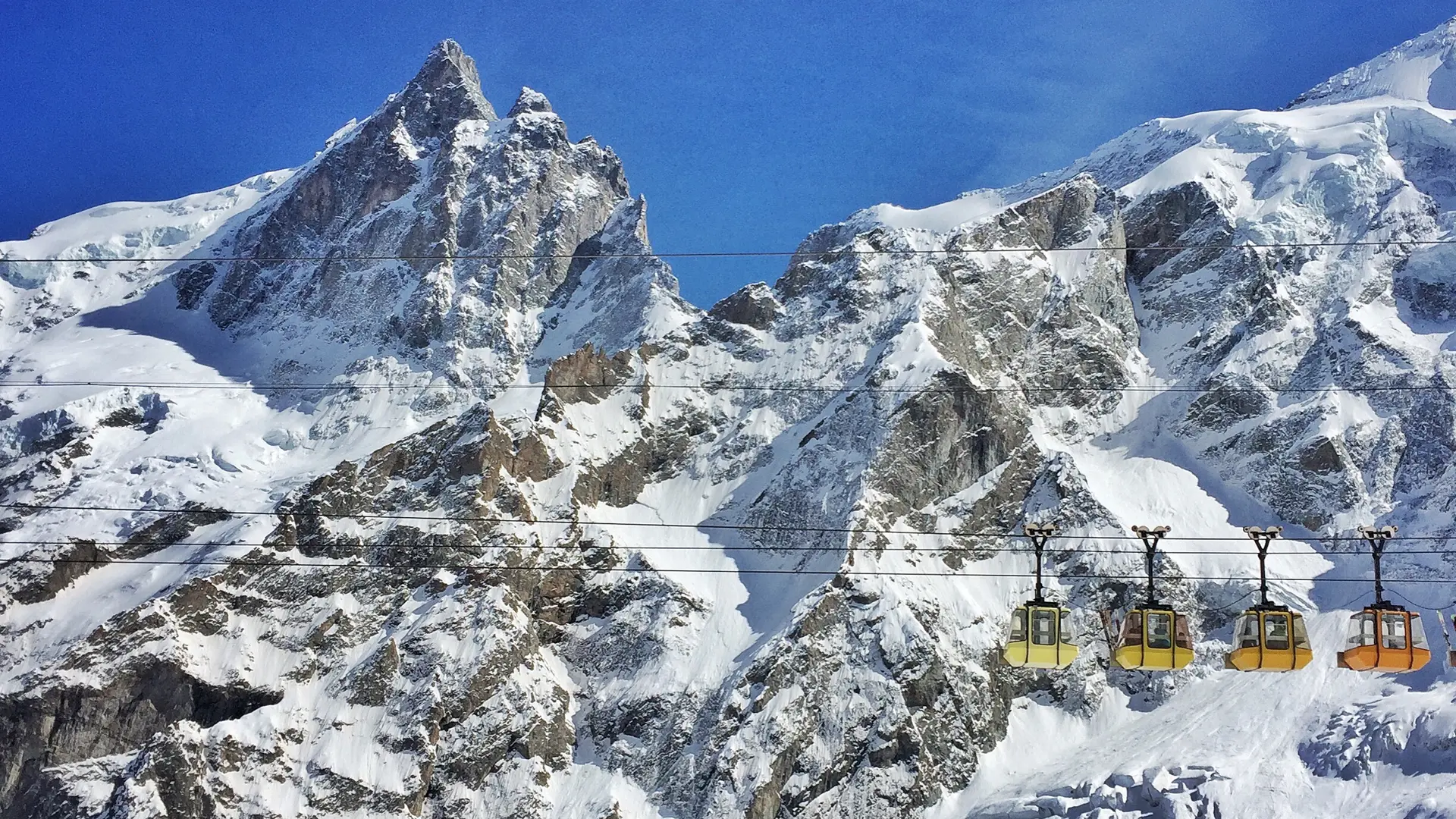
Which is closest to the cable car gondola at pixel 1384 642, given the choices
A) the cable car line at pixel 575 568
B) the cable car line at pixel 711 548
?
the cable car line at pixel 575 568

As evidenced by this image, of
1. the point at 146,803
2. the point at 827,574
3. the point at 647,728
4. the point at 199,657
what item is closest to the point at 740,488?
the point at 827,574

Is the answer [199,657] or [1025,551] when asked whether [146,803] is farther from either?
[1025,551]

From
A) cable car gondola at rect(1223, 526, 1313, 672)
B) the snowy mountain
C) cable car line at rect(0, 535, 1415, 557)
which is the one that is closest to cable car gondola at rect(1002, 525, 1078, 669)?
cable car gondola at rect(1223, 526, 1313, 672)

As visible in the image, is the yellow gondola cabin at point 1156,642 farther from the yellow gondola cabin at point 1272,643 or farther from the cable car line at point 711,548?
the cable car line at point 711,548

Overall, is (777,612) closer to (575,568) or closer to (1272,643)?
(575,568)

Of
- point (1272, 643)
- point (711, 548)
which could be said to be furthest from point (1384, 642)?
point (711, 548)

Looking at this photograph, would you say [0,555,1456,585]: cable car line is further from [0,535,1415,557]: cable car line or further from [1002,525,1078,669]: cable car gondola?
[1002,525,1078,669]: cable car gondola

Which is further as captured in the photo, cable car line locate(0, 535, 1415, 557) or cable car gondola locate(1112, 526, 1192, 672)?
cable car line locate(0, 535, 1415, 557)
